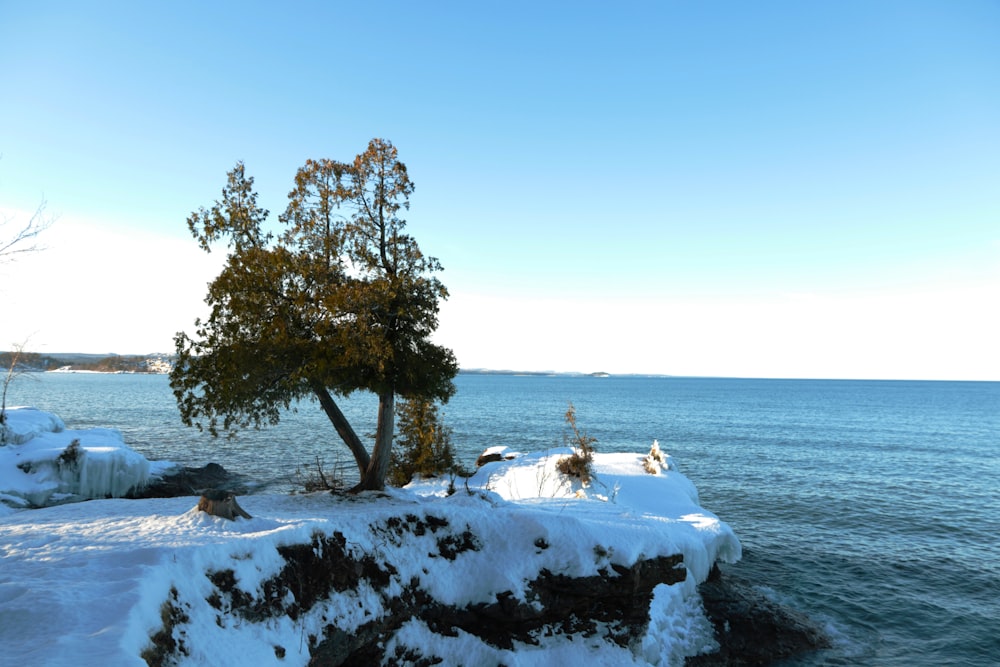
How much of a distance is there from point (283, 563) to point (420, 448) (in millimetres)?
20366

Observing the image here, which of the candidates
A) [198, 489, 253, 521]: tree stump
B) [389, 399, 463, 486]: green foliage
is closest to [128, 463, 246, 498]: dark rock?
[389, 399, 463, 486]: green foliage

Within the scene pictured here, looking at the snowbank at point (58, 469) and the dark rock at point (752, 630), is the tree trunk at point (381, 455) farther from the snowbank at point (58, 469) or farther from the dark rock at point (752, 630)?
the snowbank at point (58, 469)

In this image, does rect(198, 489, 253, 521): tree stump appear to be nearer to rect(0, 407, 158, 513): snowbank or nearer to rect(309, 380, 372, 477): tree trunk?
→ rect(309, 380, 372, 477): tree trunk

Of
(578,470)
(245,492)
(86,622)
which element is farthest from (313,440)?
(86,622)

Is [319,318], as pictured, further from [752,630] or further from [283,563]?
[752,630]

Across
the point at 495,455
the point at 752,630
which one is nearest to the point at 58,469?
the point at 495,455

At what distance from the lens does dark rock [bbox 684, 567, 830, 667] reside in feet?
57.6

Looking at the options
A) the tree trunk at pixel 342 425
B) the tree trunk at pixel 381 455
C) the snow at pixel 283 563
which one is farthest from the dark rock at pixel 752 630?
the tree trunk at pixel 342 425

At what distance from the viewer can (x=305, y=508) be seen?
1628 cm

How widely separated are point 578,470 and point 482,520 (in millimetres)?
12419

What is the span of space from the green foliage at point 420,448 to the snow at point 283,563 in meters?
10.1

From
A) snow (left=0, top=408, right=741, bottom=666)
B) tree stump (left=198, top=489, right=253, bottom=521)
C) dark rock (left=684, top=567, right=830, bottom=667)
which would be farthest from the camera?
dark rock (left=684, top=567, right=830, bottom=667)

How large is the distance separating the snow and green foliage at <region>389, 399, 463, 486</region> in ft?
33.1

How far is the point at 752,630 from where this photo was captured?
1861 cm
